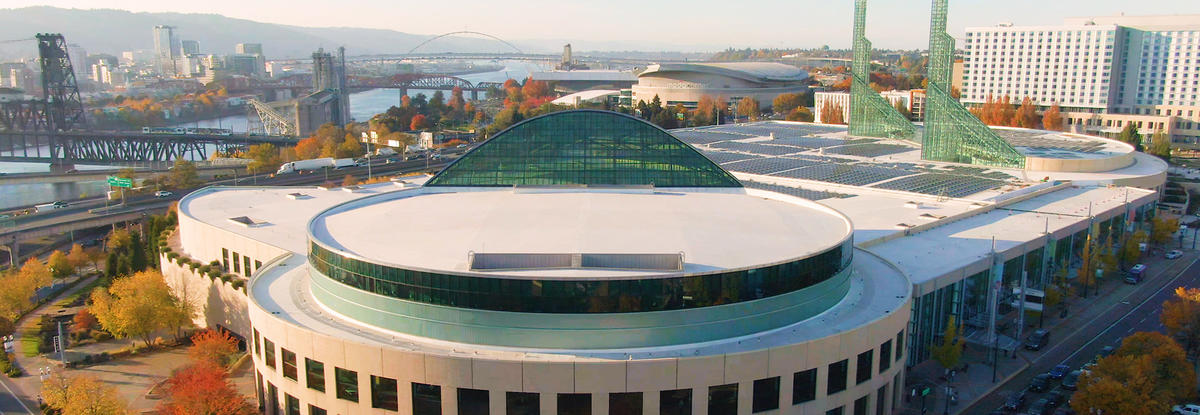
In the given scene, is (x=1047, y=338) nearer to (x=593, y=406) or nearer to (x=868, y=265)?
(x=868, y=265)

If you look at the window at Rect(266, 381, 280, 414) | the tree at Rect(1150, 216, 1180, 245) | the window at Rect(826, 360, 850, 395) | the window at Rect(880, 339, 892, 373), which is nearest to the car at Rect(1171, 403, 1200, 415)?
the window at Rect(880, 339, 892, 373)

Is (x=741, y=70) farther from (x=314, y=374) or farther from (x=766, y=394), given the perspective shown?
(x=314, y=374)

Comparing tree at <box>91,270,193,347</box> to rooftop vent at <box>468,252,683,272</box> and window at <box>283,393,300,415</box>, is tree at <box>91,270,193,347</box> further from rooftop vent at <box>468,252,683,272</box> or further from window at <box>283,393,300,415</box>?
rooftop vent at <box>468,252,683,272</box>

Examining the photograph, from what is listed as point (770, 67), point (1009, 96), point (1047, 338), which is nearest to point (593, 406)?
point (1047, 338)

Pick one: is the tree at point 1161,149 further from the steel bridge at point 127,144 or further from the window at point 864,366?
the steel bridge at point 127,144

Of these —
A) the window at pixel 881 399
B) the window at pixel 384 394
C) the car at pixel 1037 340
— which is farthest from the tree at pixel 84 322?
the car at pixel 1037 340

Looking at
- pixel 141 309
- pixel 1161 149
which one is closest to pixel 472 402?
pixel 141 309
